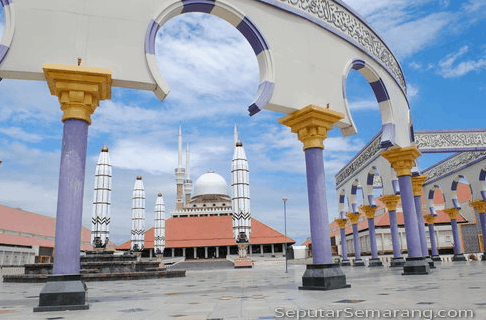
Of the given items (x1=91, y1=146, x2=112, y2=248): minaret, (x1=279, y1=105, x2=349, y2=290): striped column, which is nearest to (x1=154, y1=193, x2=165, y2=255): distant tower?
(x1=91, y1=146, x2=112, y2=248): minaret

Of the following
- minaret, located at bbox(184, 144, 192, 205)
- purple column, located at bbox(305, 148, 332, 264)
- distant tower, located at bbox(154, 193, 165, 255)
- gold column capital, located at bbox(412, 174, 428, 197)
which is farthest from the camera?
minaret, located at bbox(184, 144, 192, 205)

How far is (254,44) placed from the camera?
9297 millimetres

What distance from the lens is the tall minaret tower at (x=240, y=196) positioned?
30016 mm

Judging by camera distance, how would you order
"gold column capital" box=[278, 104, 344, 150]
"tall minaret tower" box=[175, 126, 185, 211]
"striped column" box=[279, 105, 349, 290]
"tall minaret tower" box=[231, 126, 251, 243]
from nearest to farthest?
1. "striped column" box=[279, 105, 349, 290]
2. "gold column capital" box=[278, 104, 344, 150]
3. "tall minaret tower" box=[231, 126, 251, 243]
4. "tall minaret tower" box=[175, 126, 185, 211]

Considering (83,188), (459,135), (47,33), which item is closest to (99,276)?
(83,188)

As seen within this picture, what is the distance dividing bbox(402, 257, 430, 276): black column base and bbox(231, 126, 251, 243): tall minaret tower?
18.2m

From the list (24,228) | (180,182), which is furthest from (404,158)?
(180,182)

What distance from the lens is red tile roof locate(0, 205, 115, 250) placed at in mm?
32281

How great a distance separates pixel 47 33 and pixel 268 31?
494cm

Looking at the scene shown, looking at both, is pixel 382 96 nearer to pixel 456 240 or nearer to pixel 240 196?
pixel 456 240

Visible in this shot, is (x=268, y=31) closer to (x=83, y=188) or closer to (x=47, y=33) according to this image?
(x=47, y=33)

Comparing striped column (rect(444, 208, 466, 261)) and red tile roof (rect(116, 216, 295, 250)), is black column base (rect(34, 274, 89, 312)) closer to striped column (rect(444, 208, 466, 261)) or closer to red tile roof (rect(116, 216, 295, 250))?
striped column (rect(444, 208, 466, 261))

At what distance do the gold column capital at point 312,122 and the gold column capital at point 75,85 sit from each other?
4.60m

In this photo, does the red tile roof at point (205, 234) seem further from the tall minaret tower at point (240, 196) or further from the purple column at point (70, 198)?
the purple column at point (70, 198)
